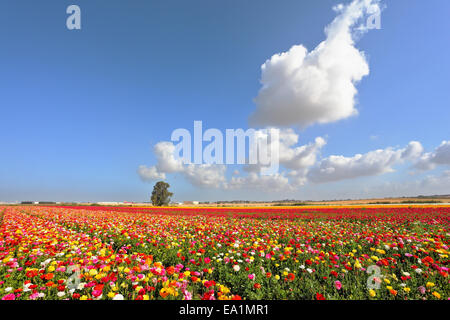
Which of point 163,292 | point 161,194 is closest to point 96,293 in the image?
point 163,292

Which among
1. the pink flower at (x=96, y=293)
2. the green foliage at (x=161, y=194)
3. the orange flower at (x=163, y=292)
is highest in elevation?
the pink flower at (x=96, y=293)

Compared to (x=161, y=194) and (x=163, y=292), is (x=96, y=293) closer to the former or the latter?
(x=163, y=292)

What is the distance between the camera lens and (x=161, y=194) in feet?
172

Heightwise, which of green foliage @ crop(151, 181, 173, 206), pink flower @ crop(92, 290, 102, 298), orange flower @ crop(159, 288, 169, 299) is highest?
pink flower @ crop(92, 290, 102, 298)

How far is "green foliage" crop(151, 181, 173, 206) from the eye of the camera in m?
51.7

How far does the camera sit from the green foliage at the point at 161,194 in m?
51.7

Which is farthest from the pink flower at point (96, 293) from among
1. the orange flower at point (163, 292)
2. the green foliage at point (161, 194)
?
the green foliage at point (161, 194)

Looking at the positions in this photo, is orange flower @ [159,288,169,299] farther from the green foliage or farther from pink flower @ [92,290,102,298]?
the green foliage

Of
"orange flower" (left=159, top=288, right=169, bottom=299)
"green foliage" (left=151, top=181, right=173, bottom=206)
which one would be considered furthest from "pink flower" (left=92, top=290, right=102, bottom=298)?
"green foliage" (left=151, top=181, right=173, bottom=206)

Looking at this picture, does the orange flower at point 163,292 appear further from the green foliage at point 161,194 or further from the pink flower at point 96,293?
the green foliage at point 161,194
